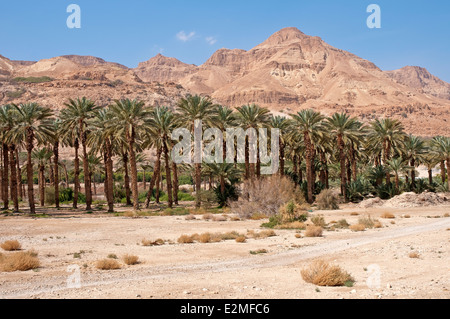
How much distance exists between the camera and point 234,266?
13.7 meters

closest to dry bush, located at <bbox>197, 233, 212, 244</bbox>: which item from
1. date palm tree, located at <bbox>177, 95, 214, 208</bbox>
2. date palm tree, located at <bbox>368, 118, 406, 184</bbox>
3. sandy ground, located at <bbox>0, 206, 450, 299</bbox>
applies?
A: sandy ground, located at <bbox>0, 206, 450, 299</bbox>

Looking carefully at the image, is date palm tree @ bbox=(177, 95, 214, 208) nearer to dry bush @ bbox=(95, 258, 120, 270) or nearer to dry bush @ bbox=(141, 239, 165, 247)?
dry bush @ bbox=(141, 239, 165, 247)

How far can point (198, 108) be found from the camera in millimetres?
39469

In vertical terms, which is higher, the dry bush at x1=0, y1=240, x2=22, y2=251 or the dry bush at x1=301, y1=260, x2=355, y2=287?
the dry bush at x1=0, y1=240, x2=22, y2=251

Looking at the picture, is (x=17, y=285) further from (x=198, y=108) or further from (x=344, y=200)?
(x=344, y=200)

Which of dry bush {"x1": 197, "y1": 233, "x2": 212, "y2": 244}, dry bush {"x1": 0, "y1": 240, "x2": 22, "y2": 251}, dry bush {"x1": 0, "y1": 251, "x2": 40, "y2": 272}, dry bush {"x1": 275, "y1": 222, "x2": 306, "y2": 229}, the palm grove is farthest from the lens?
the palm grove

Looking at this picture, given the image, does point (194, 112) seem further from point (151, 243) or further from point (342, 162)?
point (151, 243)

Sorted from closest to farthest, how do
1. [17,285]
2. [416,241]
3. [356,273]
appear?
[17,285]
[356,273]
[416,241]

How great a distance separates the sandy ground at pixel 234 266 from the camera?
10070mm

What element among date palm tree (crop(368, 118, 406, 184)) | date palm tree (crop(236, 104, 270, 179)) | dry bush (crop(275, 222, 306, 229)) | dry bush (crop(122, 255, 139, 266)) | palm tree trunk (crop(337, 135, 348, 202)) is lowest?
dry bush (crop(275, 222, 306, 229))

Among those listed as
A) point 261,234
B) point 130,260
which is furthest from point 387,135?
point 130,260

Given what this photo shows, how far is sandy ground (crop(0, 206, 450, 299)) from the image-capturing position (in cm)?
1007
